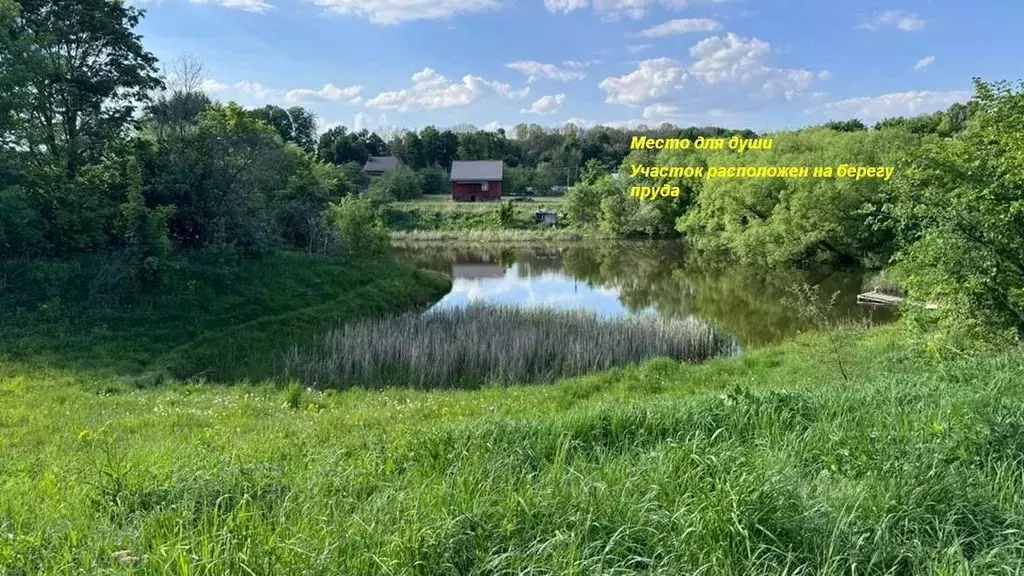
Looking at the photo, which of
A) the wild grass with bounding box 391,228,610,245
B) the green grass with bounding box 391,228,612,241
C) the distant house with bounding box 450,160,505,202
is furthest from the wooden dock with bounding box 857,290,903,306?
the distant house with bounding box 450,160,505,202

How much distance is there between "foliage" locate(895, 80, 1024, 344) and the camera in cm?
834

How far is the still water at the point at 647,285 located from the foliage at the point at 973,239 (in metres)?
4.62

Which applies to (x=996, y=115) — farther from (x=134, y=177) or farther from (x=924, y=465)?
(x=134, y=177)

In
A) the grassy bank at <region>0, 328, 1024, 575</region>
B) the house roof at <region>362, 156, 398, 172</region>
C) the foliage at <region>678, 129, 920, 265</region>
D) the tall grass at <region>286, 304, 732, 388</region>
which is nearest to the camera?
the grassy bank at <region>0, 328, 1024, 575</region>

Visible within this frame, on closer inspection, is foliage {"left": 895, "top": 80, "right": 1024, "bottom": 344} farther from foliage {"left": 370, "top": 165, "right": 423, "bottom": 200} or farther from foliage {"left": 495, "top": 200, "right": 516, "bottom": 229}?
foliage {"left": 370, "top": 165, "right": 423, "bottom": 200}

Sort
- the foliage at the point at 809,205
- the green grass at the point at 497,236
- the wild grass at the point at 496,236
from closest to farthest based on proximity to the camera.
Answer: the foliage at the point at 809,205, the green grass at the point at 497,236, the wild grass at the point at 496,236

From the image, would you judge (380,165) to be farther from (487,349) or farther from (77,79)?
(487,349)

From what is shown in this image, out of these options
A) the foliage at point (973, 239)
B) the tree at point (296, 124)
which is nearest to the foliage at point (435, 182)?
the tree at point (296, 124)

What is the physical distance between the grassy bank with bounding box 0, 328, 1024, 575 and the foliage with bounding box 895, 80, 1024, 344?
3.16 metres

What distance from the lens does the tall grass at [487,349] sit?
12336 millimetres

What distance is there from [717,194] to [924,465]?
36.0 metres

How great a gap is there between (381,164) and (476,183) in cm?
1319

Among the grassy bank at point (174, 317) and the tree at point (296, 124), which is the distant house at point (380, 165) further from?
the grassy bank at point (174, 317)

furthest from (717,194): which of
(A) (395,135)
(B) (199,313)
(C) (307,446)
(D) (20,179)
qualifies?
(A) (395,135)
